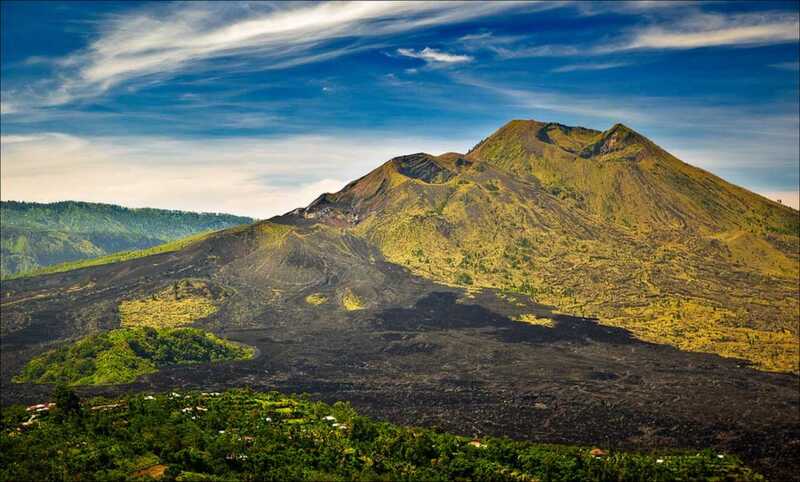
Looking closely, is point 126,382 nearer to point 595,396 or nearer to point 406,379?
point 406,379

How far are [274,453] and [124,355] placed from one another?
6896 cm

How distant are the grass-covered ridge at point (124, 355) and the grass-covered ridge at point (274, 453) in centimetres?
3609

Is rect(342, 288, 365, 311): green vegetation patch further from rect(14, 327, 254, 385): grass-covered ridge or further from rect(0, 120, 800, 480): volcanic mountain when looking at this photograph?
rect(14, 327, 254, 385): grass-covered ridge

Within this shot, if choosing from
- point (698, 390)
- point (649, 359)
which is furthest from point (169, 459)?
point (649, 359)

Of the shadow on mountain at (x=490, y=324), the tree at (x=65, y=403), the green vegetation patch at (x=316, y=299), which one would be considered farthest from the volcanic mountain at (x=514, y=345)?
the tree at (x=65, y=403)

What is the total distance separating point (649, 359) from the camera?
123000 millimetres

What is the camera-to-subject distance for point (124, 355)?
4712 inches

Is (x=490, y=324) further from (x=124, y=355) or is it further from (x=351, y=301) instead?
(x=124, y=355)

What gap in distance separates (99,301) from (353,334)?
8369 cm

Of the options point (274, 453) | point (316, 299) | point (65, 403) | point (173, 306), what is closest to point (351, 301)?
point (316, 299)

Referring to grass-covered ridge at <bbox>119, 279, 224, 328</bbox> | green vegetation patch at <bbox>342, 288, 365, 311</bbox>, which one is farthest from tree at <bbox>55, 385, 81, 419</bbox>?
green vegetation patch at <bbox>342, 288, 365, 311</bbox>

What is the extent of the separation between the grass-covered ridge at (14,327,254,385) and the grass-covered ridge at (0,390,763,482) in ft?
118

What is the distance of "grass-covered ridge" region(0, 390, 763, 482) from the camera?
59.6 m

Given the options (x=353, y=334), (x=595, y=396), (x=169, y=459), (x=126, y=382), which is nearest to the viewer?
(x=169, y=459)
